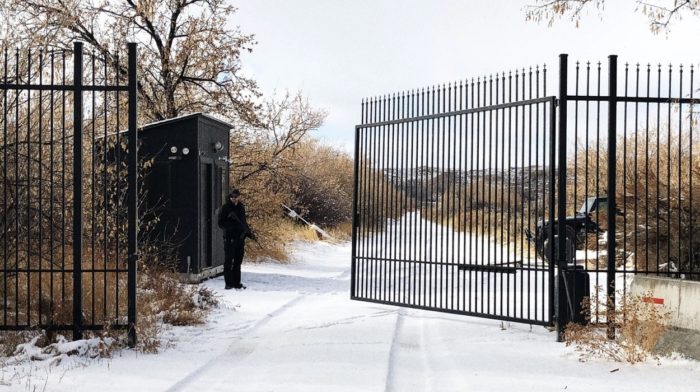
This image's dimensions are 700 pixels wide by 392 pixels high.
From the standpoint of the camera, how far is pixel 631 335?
26.8ft

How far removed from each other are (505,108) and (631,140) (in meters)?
15.0

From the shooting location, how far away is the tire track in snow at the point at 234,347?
23.2 feet

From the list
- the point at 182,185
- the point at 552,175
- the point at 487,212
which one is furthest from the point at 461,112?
the point at 487,212

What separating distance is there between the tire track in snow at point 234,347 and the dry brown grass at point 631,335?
3.67 metres

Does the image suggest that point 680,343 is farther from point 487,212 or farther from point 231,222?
point 487,212

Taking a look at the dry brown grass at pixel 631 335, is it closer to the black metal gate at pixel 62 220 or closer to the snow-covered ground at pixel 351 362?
the snow-covered ground at pixel 351 362

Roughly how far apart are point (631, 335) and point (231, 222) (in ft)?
26.6

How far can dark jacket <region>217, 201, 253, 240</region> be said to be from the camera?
47.0 ft

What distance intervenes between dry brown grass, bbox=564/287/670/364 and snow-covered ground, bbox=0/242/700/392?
0.15 meters

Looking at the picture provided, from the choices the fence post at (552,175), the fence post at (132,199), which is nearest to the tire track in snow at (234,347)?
the fence post at (132,199)

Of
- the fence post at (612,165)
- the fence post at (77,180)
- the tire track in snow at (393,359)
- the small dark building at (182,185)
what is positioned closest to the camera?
the tire track in snow at (393,359)

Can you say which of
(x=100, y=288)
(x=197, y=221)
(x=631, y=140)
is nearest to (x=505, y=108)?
(x=100, y=288)

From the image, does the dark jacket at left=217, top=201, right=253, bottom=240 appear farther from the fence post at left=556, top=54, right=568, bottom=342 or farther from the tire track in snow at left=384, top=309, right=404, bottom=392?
the fence post at left=556, top=54, right=568, bottom=342

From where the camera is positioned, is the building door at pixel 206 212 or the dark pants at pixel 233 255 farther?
the building door at pixel 206 212
